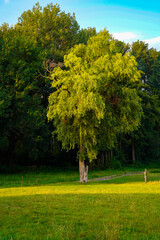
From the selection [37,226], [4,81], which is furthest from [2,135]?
[37,226]

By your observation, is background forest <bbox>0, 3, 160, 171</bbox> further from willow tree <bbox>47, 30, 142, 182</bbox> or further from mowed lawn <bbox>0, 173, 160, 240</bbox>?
mowed lawn <bbox>0, 173, 160, 240</bbox>

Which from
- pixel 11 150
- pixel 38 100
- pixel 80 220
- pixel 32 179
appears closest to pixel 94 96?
pixel 32 179

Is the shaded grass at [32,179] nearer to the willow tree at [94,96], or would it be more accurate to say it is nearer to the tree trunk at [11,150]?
the willow tree at [94,96]

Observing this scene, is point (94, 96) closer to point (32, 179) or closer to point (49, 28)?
point (32, 179)

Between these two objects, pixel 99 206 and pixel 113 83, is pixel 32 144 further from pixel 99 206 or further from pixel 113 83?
pixel 99 206

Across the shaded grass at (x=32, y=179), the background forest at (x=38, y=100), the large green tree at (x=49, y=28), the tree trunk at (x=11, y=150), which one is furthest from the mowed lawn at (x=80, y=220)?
the large green tree at (x=49, y=28)

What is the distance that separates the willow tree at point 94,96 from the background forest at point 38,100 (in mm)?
1964

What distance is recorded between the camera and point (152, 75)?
79.2 m

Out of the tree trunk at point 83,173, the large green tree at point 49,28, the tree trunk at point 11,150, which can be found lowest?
the tree trunk at point 83,173

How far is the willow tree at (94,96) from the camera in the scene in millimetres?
26547

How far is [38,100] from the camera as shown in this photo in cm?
3956

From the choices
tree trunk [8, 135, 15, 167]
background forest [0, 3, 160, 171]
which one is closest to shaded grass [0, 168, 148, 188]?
background forest [0, 3, 160, 171]

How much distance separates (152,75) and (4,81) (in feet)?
173

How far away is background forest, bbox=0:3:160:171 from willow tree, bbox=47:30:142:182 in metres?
1.96
